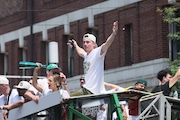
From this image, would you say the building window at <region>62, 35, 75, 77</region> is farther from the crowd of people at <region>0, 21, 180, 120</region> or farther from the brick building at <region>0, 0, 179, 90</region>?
the crowd of people at <region>0, 21, 180, 120</region>

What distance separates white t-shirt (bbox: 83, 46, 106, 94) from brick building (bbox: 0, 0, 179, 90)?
1636 cm

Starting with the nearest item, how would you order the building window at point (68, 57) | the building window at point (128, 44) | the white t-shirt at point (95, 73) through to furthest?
the white t-shirt at point (95, 73)
the building window at point (128, 44)
the building window at point (68, 57)

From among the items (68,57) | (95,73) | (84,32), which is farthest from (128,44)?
(95,73)

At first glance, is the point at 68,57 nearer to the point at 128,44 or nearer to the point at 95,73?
the point at 128,44

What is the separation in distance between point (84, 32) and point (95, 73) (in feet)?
72.0

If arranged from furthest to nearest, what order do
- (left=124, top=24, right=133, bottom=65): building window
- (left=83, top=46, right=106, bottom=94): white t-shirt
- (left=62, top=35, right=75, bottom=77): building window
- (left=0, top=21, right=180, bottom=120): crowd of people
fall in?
(left=62, top=35, right=75, bottom=77): building window
(left=124, top=24, right=133, bottom=65): building window
(left=83, top=46, right=106, bottom=94): white t-shirt
(left=0, top=21, right=180, bottom=120): crowd of people

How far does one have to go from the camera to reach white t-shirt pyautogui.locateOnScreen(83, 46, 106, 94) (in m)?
12.9

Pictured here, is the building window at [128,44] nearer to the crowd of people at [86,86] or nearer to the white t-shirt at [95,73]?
the crowd of people at [86,86]

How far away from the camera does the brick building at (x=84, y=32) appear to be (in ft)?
101

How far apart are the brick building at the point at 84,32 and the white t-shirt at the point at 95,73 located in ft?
53.7

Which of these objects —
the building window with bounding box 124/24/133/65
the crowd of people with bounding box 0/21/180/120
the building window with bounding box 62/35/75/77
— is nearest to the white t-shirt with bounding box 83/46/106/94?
the crowd of people with bounding box 0/21/180/120

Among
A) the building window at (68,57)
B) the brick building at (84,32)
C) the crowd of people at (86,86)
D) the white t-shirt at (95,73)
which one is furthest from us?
the building window at (68,57)

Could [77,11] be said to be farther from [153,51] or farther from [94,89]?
[94,89]

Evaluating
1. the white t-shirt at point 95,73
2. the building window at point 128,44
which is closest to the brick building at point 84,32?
the building window at point 128,44
